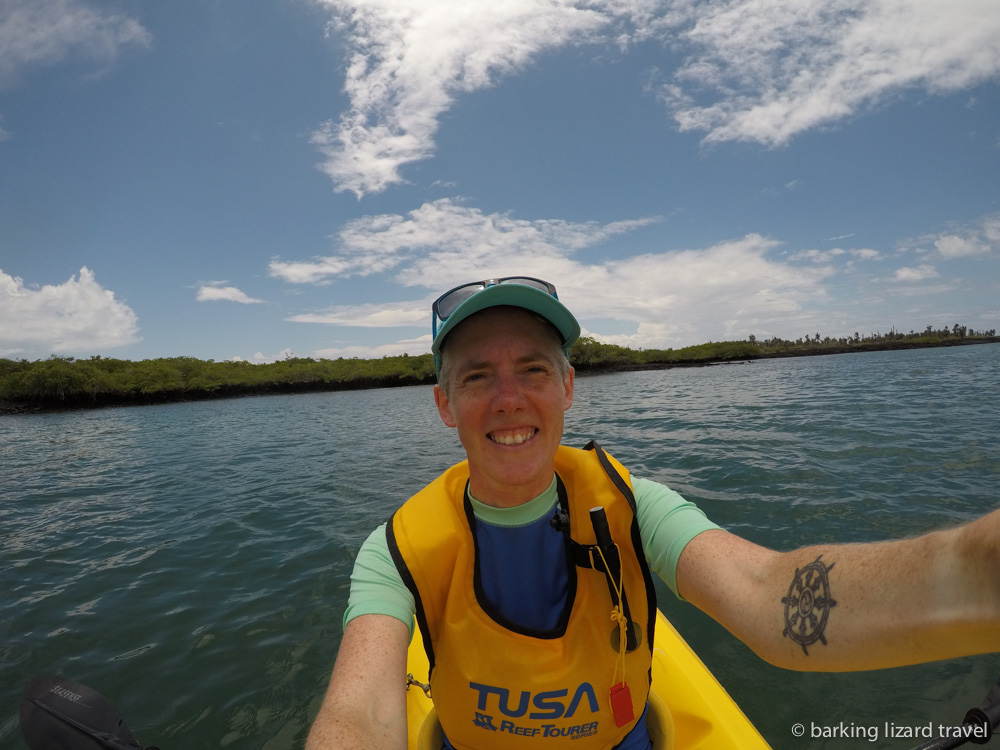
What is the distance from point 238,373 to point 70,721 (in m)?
99.8

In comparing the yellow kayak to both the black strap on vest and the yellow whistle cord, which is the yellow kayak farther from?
the black strap on vest

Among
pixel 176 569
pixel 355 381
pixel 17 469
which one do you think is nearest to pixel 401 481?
pixel 176 569

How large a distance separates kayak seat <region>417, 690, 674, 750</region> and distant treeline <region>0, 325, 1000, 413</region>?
48.5 meters

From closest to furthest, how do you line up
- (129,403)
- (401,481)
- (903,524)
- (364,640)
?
(364,640) → (903,524) → (401,481) → (129,403)

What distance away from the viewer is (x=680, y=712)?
282 cm

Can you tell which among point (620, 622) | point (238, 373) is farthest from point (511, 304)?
point (238, 373)

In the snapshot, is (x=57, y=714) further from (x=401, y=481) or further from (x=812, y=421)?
(x=812, y=421)

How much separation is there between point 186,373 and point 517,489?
101 m

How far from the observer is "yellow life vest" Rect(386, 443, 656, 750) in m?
1.86

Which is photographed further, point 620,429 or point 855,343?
point 855,343

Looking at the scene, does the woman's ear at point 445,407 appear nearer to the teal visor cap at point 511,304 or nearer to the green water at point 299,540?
the teal visor cap at point 511,304

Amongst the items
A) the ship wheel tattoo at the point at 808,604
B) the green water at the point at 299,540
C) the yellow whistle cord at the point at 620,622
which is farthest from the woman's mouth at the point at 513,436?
the green water at the point at 299,540

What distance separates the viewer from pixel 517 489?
202 cm

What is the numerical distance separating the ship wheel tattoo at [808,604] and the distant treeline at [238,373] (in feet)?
162
